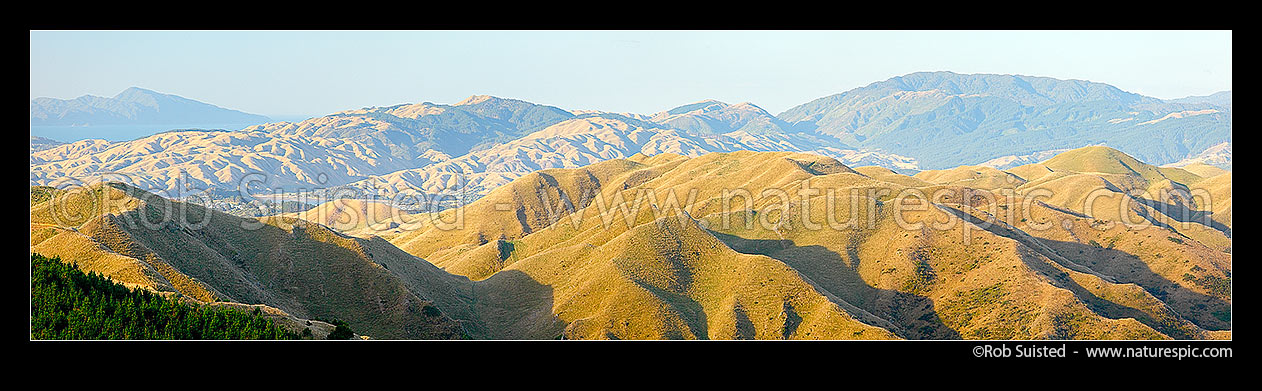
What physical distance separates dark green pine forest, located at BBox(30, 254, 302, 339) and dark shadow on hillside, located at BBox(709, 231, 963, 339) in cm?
5786

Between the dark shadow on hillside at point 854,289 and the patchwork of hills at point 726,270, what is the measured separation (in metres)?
0.20

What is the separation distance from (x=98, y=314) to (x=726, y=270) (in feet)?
189

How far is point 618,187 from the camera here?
16300 centimetres

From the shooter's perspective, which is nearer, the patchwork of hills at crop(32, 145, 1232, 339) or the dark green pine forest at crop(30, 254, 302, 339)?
the dark green pine forest at crop(30, 254, 302, 339)

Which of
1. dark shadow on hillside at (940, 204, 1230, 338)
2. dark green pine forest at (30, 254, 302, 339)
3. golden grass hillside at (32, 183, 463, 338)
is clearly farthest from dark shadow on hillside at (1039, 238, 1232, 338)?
dark green pine forest at (30, 254, 302, 339)

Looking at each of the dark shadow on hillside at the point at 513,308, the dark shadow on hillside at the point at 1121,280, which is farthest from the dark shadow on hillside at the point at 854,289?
the dark shadow on hillside at the point at 513,308

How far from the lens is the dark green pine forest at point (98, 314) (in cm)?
1848

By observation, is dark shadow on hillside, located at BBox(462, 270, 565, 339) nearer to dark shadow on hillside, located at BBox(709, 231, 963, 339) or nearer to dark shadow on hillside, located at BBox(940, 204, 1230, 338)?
dark shadow on hillside, located at BBox(709, 231, 963, 339)

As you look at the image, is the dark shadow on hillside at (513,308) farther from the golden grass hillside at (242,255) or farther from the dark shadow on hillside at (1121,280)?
the dark shadow on hillside at (1121,280)

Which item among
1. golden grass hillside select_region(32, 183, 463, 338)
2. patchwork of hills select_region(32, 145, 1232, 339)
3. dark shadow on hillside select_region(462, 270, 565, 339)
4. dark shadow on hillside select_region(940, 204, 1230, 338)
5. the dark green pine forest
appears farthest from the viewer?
dark shadow on hillside select_region(940, 204, 1230, 338)

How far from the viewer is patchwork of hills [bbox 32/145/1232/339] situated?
57.7 meters

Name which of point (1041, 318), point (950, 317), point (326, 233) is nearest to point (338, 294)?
point (326, 233)

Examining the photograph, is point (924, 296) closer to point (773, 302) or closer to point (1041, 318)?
point (1041, 318)

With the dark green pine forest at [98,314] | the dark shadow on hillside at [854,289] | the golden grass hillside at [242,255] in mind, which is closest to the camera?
the dark green pine forest at [98,314]
